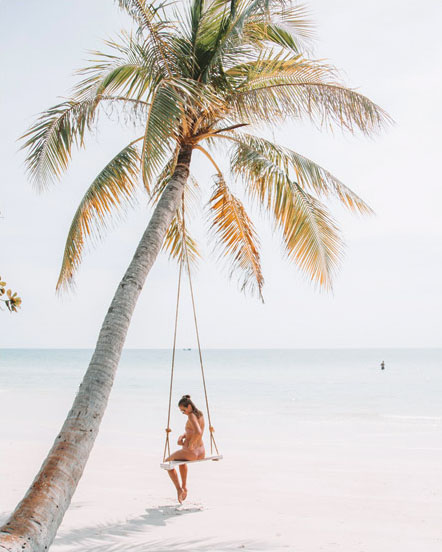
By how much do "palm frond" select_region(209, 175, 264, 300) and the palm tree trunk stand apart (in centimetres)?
186

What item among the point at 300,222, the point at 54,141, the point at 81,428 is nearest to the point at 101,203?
the point at 54,141

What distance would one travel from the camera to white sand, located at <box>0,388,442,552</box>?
16.4ft

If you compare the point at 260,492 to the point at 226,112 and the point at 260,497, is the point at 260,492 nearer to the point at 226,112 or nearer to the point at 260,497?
the point at 260,497

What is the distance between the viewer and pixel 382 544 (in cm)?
498

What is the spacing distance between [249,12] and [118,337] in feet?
9.80

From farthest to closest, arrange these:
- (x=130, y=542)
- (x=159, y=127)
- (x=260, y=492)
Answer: (x=260, y=492), (x=130, y=542), (x=159, y=127)

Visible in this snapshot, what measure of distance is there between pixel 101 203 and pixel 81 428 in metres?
3.07

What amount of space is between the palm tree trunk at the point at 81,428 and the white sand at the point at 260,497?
181 centimetres

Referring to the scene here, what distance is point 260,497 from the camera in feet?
22.4

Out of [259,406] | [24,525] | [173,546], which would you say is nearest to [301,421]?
[259,406]

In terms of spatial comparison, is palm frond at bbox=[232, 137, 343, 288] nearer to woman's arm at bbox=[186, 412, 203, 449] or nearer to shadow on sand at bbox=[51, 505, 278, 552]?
woman's arm at bbox=[186, 412, 203, 449]

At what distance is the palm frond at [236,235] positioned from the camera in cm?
664

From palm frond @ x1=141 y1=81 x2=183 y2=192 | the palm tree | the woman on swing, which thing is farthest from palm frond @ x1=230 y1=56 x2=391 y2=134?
the woman on swing

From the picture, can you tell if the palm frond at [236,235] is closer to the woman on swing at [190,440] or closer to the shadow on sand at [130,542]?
the woman on swing at [190,440]
